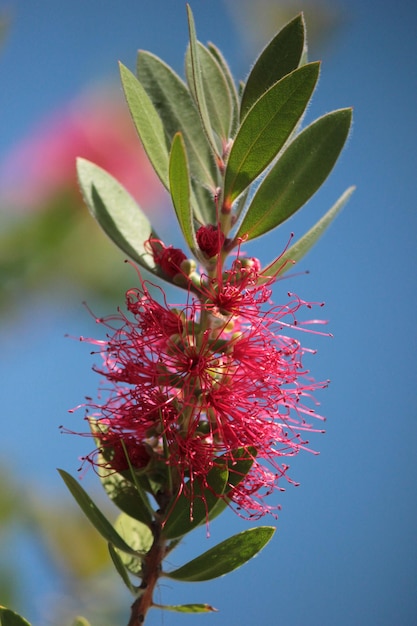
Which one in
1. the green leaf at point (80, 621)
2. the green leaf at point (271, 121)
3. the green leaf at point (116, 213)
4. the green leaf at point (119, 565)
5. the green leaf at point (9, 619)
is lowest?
the green leaf at point (9, 619)

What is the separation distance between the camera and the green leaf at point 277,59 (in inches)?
43.5

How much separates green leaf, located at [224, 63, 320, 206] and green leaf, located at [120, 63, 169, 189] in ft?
0.32

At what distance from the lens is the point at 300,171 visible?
1.08 metres

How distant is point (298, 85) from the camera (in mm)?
1001

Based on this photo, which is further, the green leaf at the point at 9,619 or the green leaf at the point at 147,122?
the green leaf at the point at 147,122

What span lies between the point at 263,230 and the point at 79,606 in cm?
125

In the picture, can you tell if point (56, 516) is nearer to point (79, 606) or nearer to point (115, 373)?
point (79, 606)

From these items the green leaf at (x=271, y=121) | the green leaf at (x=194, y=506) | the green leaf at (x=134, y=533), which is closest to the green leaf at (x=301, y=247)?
the green leaf at (x=271, y=121)

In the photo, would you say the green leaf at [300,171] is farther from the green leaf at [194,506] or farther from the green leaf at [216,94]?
the green leaf at [194,506]

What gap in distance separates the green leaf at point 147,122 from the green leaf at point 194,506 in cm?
36

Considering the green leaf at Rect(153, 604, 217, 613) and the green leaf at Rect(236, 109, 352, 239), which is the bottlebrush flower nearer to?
the green leaf at Rect(236, 109, 352, 239)

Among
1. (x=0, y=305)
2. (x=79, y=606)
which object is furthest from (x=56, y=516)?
(x=0, y=305)

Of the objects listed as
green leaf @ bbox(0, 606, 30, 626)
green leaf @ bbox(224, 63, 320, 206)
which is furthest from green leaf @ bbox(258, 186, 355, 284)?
green leaf @ bbox(0, 606, 30, 626)

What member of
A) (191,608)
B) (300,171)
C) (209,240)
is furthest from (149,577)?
(300,171)
